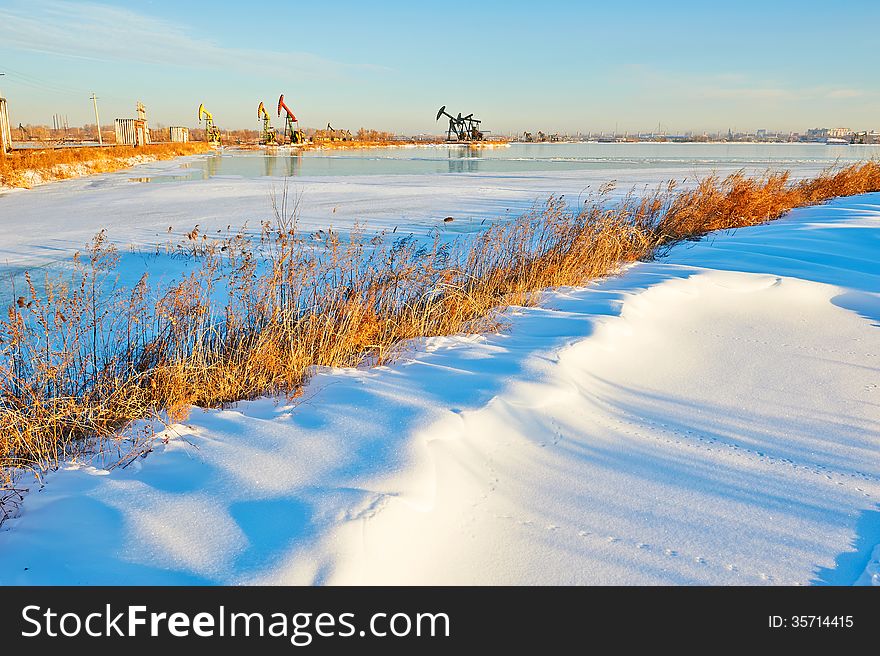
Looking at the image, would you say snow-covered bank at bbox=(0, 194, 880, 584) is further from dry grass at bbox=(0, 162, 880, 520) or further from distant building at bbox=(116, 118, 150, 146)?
distant building at bbox=(116, 118, 150, 146)

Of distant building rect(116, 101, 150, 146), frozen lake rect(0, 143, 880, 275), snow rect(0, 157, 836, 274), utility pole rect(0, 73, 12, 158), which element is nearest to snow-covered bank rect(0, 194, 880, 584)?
frozen lake rect(0, 143, 880, 275)

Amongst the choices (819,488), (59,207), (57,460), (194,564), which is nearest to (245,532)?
(194,564)

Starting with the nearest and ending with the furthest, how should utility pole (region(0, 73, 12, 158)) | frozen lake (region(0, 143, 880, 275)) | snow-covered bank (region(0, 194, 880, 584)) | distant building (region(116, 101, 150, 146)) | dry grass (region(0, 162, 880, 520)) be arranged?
1. snow-covered bank (region(0, 194, 880, 584))
2. dry grass (region(0, 162, 880, 520))
3. frozen lake (region(0, 143, 880, 275))
4. utility pole (region(0, 73, 12, 158))
5. distant building (region(116, 101, 150, 146))

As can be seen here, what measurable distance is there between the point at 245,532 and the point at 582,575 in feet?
3.92

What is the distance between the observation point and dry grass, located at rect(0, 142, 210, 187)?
18.5m

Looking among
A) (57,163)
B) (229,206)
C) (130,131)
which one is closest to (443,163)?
(57,163)

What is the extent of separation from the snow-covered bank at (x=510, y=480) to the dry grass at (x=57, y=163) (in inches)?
773

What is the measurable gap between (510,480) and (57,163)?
25873 mm

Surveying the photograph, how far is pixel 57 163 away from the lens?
73.1 feet

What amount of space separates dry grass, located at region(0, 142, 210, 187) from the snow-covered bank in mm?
19622

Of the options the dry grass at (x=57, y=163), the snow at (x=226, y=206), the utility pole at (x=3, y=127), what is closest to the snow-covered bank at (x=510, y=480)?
the snow at (x=226, y=206)

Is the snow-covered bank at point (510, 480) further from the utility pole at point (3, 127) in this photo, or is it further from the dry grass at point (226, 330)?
the utility pole at point (3, 127)

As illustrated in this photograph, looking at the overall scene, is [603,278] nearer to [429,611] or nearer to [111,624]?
[429,611]

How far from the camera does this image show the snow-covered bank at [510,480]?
1.99 metres
